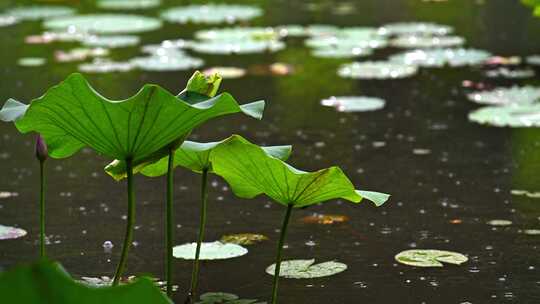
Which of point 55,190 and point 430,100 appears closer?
point 55,190

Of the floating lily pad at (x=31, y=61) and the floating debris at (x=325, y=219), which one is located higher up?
the floating lily pad at (x=31, y=61)

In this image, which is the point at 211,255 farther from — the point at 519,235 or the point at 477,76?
the point at 477,76

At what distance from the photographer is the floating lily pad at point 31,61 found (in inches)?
177

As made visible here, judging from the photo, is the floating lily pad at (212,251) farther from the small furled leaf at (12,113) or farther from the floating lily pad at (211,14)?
the floating lily pad at (211,14)

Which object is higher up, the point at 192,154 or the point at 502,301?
the point at 192,154

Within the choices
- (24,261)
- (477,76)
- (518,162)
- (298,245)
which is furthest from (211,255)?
(477,76)

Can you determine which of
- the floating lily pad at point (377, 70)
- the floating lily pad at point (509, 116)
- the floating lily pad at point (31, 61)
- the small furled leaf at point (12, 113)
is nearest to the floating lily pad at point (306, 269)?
the small furled leaf at point (12, 113)

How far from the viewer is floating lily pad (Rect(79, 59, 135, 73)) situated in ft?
14.2

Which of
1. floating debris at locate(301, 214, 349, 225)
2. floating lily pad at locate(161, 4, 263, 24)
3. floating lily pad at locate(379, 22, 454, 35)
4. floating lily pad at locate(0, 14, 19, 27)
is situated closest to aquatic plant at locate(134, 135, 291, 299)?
floating debris at locate(301, 214, 349, 225)

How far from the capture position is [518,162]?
303 centimetres

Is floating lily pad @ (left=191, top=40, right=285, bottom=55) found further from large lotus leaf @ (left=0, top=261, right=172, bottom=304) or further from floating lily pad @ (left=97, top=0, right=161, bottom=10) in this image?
large lotus leaf @ (left=0, top=261, right=172, bottom=304)

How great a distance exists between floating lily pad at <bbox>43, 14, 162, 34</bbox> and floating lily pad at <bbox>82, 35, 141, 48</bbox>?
0.44ft

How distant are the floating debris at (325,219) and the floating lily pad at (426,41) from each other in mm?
2198

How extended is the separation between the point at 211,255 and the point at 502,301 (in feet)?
1.92
